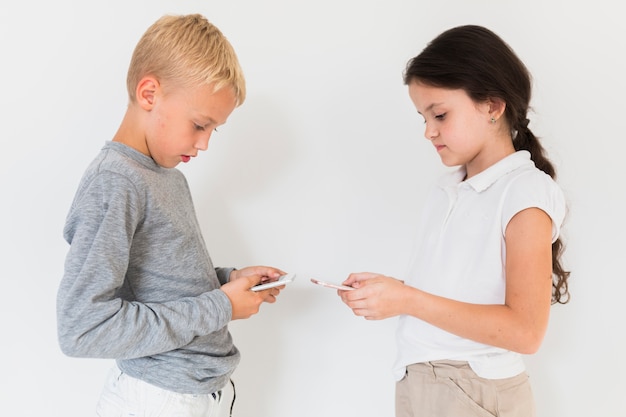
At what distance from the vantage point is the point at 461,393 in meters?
0.88

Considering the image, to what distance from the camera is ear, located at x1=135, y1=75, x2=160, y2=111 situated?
0.87m

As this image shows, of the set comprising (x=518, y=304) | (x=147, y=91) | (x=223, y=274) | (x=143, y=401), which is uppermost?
(x=147, y=91)

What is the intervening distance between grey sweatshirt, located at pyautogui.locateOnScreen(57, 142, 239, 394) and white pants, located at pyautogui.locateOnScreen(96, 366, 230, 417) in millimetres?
14

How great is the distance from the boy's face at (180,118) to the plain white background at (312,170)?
0.37 metres

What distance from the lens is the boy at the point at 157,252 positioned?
2.52ft

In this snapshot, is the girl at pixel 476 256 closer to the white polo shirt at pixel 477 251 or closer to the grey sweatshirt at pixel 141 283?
the white polo shirt at pixel 477 251

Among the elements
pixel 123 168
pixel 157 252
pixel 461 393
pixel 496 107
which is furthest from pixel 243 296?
pixel 496 107

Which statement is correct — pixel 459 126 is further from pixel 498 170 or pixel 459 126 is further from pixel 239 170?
pixel 239 170

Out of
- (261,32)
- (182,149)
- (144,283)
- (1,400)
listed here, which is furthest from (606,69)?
(1,400)

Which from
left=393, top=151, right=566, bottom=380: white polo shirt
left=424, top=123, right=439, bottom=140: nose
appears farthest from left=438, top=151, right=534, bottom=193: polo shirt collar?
left=424, top=123, right=439, bottom=140: nose

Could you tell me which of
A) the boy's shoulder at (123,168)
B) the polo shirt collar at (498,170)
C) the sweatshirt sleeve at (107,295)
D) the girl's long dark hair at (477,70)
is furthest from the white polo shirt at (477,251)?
the boy's shoulder at (123,168)

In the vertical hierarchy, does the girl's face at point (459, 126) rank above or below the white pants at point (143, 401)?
above

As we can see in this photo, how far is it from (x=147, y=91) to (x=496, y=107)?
1.93ft

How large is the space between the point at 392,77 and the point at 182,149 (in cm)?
58
